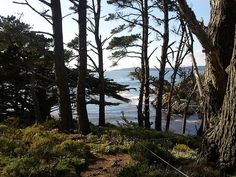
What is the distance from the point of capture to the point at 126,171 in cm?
650

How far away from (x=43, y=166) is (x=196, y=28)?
368 centimetres

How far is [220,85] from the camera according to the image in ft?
20.9

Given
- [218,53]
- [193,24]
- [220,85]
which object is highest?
[193,24]

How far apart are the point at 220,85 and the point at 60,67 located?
6938 mm

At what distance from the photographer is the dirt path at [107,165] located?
692cm

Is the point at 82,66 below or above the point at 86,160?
above

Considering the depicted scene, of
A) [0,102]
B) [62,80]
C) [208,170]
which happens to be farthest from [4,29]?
[208,170]

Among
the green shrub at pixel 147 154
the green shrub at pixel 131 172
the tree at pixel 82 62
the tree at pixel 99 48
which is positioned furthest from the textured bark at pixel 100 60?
the green shrub at pixel 131 172

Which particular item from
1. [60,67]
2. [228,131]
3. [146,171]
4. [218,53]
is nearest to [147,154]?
[146,171]

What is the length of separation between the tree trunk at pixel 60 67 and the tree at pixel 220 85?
6.54 m

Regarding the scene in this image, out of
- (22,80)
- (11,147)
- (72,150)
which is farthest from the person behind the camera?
(22,80)

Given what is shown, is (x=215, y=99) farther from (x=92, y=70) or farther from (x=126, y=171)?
(x=92, y=70)

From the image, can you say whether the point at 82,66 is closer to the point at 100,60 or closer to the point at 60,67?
the point at 60,67

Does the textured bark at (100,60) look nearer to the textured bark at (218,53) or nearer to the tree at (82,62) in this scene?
the tree at (82,62)
